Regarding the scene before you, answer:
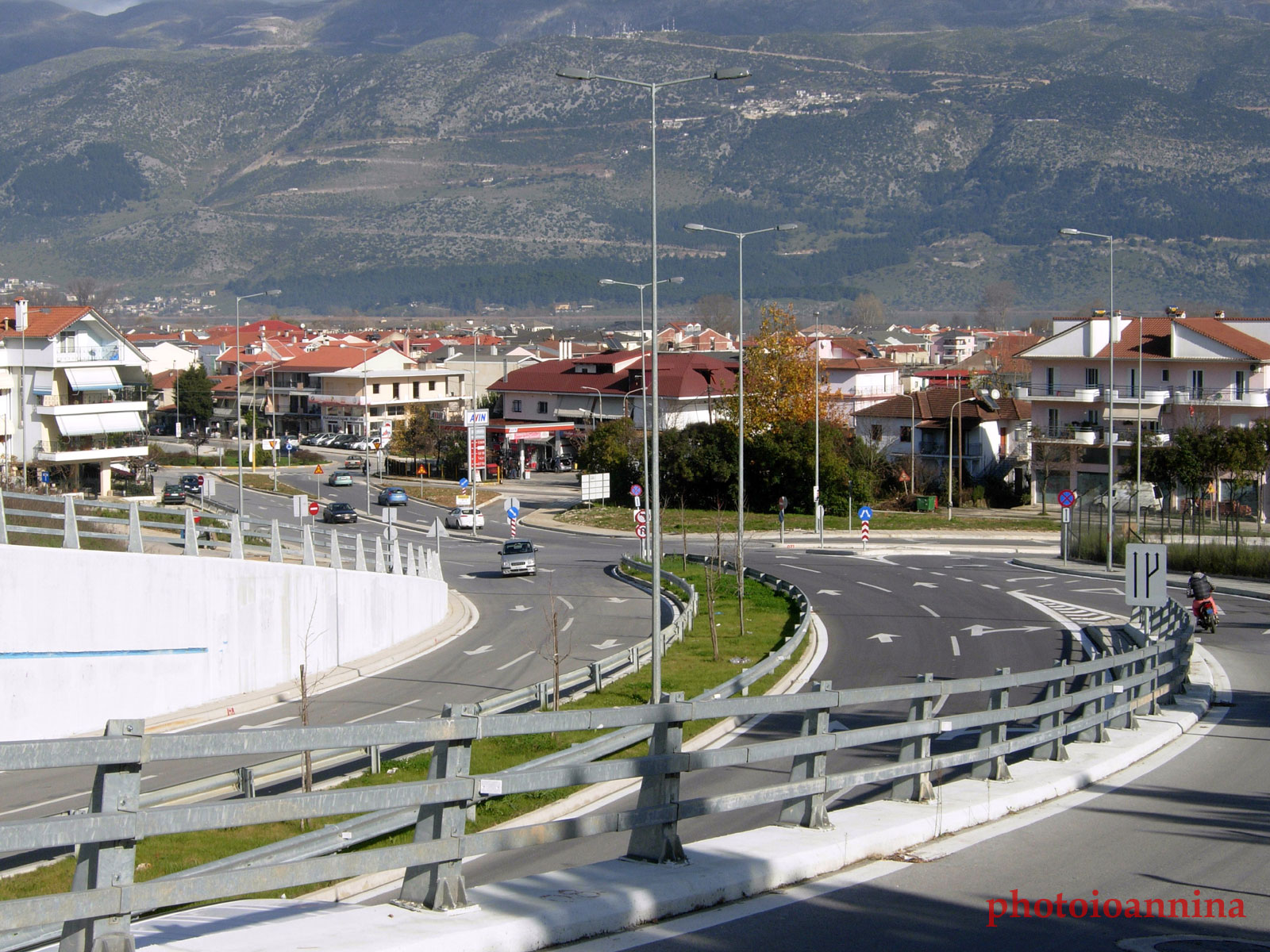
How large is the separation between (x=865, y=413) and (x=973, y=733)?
7118cm

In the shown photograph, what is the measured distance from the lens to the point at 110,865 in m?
4.79

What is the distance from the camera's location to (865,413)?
88688mm

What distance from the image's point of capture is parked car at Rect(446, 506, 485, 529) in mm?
69938

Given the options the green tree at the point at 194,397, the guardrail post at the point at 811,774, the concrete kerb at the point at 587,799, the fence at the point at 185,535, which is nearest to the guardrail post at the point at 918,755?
the guardrail post at the point at 811,774

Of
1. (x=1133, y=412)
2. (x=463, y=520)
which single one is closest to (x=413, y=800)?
(x=463, y=520)

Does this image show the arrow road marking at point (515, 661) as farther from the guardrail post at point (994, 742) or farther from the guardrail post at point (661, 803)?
the guardrail post at point (661, 803)

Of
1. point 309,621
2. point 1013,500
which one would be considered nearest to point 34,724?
point 309,621

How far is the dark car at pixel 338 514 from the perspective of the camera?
70438 mm

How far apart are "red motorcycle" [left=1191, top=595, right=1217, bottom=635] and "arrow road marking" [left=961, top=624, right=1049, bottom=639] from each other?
141 inches

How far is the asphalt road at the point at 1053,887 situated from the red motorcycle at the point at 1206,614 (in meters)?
19.8

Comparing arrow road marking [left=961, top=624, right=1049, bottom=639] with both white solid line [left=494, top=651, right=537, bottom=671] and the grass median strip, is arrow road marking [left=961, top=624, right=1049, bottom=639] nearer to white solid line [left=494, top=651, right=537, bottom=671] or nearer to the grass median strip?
the grass median strip

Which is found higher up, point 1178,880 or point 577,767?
point 577,767

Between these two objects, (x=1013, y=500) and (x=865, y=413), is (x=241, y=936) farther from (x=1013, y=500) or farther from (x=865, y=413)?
(x=865, y=413)

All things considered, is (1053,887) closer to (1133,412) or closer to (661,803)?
(661,803)
